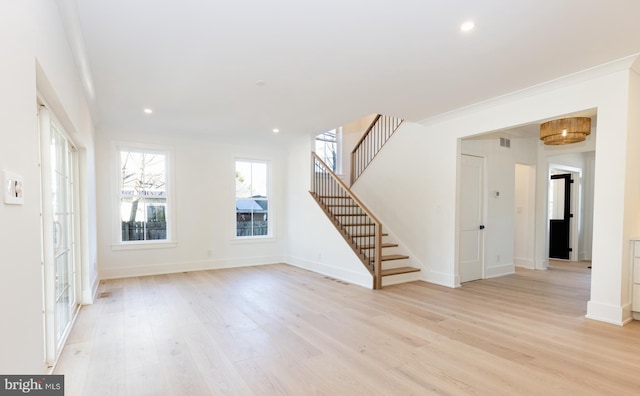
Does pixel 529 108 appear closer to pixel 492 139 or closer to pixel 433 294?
pixel 492 139

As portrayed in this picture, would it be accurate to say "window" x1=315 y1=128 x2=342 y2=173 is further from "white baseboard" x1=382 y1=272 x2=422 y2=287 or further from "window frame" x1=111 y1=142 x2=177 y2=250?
"white baseboard" x1=382 y1=272 x2=422 y2=287

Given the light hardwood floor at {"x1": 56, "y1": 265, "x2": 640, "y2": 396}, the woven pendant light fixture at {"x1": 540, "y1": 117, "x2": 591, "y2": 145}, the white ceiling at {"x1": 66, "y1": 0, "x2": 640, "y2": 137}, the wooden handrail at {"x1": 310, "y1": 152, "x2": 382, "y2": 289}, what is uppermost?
the white ceiling at {"x1": 66, "y1": 0, "x2": 640, "y2": 137}

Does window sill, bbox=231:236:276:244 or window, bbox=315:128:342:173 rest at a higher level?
window, bbox=315:128:342:173

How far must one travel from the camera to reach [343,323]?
3.26 m

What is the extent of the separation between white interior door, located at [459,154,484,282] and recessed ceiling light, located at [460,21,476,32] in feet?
9.77

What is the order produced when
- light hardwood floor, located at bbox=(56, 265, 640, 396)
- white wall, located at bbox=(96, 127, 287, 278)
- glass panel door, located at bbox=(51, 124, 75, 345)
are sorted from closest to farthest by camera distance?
Answer: light hardwood floor, located at bbox=(56, 265, 640, 396) < glass panel door, located at bbox=(51, 124, 75, 345) < white wall, located at bbox=(96, 127, 287, 278)

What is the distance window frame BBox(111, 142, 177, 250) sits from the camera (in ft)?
17.6

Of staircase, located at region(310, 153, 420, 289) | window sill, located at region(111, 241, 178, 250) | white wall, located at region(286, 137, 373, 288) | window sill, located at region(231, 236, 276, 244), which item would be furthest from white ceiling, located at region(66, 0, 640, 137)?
Result: window sill, located at region(231, 236, 276, 244)

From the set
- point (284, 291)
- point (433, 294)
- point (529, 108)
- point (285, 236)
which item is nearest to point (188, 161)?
point (285, 236)

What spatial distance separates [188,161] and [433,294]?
4.87 meters

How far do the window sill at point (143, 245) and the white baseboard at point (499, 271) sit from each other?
18.6 feet

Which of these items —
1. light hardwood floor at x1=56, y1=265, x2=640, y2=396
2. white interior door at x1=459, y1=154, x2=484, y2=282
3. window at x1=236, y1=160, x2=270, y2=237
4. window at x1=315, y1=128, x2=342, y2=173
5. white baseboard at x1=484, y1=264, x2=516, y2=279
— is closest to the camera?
light hardwood floor at x1=56, y1=265, x2=640, y2=396

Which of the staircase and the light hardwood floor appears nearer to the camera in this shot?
the light hardwood floor

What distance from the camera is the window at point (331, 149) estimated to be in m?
8.13
